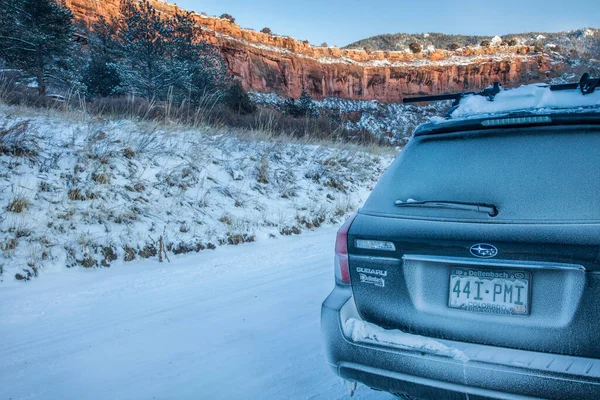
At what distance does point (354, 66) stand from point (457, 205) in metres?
79.7

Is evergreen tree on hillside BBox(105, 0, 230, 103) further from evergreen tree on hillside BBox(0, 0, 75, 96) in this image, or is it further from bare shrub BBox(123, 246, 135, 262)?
bare shrub BBox(123, 246, 135, 262)

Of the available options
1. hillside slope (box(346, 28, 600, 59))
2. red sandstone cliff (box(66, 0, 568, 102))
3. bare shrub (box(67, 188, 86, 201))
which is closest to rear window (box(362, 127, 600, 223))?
bare shrub (box(67, 188, 86, 201))

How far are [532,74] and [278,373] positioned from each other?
86220 mm

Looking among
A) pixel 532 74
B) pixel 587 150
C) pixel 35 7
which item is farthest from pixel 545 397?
pixel 532 74

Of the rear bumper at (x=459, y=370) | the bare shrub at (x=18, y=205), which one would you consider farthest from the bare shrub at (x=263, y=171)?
the rear bumper at (x=459, y=370)

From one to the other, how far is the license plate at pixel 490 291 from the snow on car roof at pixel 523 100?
0.90 meters

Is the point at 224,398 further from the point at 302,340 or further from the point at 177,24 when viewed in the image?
the point at 177,24

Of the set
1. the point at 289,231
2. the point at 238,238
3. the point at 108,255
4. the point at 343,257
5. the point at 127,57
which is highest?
the point at 127,57

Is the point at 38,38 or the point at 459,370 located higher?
the point at 38,38

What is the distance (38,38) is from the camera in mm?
22047

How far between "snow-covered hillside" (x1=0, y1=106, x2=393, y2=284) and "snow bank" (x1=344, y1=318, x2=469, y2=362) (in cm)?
370

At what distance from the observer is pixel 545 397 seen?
1478 millimetres

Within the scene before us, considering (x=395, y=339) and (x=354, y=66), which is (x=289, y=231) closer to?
(x=395, y=339)

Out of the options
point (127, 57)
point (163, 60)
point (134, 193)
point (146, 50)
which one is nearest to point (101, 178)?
point (134, 193)
